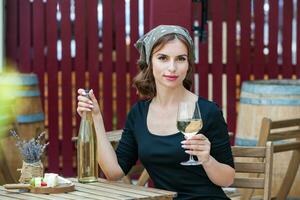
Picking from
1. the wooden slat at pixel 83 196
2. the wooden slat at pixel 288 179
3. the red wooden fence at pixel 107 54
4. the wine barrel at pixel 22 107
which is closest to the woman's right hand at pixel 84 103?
the wooden slat at pixel 83 196

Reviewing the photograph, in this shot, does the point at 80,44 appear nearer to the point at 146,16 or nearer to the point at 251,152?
the point at 146,16

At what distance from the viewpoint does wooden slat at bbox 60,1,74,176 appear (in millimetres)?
6668

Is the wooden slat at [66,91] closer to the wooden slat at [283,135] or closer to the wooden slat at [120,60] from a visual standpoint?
the wooden slat at [120,60]

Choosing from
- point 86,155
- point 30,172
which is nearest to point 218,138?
point 86,155

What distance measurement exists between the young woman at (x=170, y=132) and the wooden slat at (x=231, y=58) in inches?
131

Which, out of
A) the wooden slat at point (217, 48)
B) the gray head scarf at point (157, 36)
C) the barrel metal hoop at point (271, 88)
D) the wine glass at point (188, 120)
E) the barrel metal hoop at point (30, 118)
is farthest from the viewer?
the wooden slat at point (217, 48)

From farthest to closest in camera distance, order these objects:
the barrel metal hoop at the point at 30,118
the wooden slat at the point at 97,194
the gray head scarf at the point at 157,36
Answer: the barrel metal hoop at the point at 30,118 → the gray head scarf at the point at 157,36 → the wooden slat at the point at 97,194

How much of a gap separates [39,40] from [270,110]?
201cm

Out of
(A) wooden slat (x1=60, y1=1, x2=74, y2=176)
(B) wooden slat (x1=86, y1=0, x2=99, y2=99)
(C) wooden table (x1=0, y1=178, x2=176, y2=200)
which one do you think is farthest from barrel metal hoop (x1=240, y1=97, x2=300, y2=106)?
(C) wooden table (x1=0, y1=178, x2=176, y2=200)

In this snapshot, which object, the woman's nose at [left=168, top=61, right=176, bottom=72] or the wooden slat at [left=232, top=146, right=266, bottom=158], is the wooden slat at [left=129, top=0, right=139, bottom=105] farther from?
the woman's nose at [left=168, top=61, right=176, bottom=72]

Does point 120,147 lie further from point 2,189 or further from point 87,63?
point 87,63

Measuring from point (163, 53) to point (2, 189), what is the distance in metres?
0.79

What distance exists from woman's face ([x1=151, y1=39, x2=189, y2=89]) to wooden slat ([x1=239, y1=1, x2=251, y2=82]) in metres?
3.49

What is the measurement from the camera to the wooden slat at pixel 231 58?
6812 millimetres
